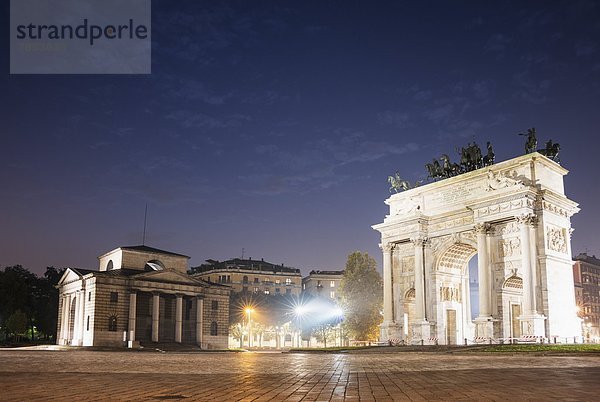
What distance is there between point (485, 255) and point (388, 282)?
11.5 metres

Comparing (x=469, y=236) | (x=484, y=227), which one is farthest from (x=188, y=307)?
(x=484, y=227)

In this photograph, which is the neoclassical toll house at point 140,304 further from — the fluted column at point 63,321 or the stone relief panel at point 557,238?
the stone relief panel at point 557,238

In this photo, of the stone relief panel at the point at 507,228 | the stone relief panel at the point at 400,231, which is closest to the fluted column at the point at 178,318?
the stone relief panel at the point at 400,231

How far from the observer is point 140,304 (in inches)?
2987

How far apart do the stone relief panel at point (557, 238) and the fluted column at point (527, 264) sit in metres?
2.12

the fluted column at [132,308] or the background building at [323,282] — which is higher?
the background building at [323,282]

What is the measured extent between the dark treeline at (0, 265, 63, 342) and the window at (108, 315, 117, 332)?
65.7 ft

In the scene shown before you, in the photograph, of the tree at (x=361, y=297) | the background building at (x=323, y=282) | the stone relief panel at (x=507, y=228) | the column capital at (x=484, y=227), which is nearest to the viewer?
the stone relief panel at (x=507, y=228)

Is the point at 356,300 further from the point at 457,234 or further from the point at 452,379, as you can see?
the point at 452,379

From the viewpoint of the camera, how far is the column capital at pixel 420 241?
2080 inches

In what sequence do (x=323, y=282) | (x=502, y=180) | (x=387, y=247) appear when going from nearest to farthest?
(x=502, y=180), (x=387, y=247), (x=323, y=282)

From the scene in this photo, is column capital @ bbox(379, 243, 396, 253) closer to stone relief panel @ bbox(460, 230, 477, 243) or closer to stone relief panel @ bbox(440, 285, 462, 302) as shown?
stone relief panel @ bbox(440, 285, 462, 302)

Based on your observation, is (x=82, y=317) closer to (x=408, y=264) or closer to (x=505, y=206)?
(x=408, y=264)

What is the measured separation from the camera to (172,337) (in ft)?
249
